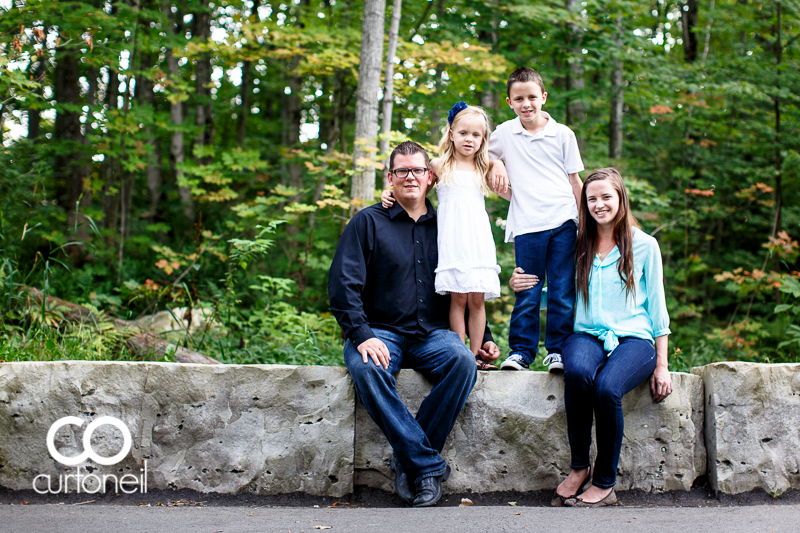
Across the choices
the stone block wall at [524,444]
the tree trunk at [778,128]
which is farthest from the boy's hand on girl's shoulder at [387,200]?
the tree trunk at [778,128]

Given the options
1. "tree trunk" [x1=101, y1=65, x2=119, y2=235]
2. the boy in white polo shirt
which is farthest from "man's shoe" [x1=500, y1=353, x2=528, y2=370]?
"tree trunk" [x1=101, y1=65, x2=119, y2=235]

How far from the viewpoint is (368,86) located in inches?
207

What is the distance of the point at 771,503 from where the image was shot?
2734 millimetres

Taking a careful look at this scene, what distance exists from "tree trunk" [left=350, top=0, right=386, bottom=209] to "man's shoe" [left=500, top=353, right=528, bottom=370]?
8.53ft

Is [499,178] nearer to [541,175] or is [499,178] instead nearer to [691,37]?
[541,175]

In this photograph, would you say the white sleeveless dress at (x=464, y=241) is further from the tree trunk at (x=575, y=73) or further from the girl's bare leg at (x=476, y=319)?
the tree trunk at (x=575, y=73)

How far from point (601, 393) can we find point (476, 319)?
2.46 feet

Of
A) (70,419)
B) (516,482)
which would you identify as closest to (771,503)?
(516,482)

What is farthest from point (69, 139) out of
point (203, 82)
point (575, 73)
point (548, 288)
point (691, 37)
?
point (691, 37)

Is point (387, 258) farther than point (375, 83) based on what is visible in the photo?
No

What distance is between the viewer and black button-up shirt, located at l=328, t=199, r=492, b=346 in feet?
8.98

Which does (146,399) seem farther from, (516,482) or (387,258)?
(516,482)

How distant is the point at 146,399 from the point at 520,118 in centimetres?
253

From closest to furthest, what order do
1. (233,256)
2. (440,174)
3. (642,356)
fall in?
(642,356) → (440,174) → (233,256)
